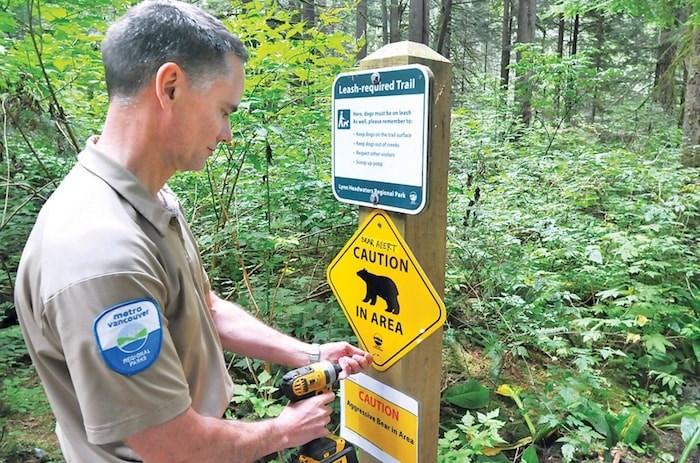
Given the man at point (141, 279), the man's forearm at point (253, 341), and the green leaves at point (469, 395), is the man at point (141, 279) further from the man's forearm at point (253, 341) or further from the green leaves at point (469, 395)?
the green leaves at point (469, 395)

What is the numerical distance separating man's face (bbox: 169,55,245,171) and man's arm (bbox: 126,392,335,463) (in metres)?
0.69

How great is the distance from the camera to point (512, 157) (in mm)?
7793

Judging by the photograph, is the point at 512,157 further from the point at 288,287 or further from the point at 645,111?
the point at 645,111

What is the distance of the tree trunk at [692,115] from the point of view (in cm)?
650

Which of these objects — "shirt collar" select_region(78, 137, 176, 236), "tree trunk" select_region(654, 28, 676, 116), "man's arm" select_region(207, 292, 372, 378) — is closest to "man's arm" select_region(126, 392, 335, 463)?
"man's arm" select_region(207, 292, 372, 378)

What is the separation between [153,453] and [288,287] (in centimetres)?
276

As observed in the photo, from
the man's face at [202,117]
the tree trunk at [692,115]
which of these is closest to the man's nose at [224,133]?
the man's face at [202,117]

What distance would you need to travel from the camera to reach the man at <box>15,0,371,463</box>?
→ 3.52 feet

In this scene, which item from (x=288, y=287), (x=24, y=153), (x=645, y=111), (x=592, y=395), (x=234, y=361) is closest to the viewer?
(x=234, y=361)

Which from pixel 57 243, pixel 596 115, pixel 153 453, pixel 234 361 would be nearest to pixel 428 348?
pixel 153 453

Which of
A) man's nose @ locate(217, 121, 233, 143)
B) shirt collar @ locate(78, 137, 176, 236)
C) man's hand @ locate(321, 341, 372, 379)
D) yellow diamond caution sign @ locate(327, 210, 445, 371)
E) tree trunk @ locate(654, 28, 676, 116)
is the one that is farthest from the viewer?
tree trunk @ locate(654, 28, 676, 116)

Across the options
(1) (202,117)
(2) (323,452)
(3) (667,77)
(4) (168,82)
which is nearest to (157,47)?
(4) (168,82)

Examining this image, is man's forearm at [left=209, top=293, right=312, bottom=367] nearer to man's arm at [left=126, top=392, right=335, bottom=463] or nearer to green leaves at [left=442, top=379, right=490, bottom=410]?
man's arm at [left=126, top=392, right=335, bottom=463]

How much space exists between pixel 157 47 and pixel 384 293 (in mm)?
1119
